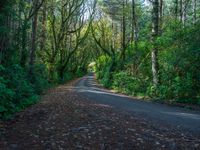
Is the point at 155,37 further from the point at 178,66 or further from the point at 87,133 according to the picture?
the point at 87,133

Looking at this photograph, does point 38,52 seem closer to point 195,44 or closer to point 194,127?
point 195,44

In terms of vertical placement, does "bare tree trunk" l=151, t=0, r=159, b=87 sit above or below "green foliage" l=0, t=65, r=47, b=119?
above

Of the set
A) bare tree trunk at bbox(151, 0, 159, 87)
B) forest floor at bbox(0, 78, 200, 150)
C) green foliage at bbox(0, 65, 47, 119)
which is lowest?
forest floor at bbox(0, 78, 200, 150)

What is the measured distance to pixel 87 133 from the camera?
8977mm

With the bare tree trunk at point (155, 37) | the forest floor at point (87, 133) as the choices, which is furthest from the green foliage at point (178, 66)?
the forest floor at point (87, 133)

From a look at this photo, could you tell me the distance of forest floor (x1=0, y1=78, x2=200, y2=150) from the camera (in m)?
7.95

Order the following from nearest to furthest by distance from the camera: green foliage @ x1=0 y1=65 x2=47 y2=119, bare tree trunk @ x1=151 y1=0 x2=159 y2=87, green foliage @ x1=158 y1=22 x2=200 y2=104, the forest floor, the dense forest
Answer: the forest floor → green foliage @ x1=0 y1=65 x2=47 y2=119 → the dense forest → green foliage @ x1=158 y1=22 x2=200 y2=104 → bare tree trunk @ x1=151 y1=0 x2=159 y2=87

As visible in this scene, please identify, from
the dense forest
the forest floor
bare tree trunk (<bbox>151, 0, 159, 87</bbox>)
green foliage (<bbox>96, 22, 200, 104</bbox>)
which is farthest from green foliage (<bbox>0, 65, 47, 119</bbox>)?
bare tree trunk (<bbox>151, 0, 159, 87</bbox>)

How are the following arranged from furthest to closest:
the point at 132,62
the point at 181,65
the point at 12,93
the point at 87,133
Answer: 1. the point at 132,62
2. the point at 181,65
3. the point at 12,93
4. the point at 87,133

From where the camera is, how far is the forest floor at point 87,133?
26.1 ft

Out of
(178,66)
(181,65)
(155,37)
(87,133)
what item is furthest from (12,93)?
(155,37)

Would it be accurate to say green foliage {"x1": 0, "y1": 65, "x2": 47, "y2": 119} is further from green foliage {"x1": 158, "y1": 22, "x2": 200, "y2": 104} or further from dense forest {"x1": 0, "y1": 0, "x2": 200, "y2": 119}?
green foliage {"x1": 158, "y1": 22, "x2": 200, "y2": 104}

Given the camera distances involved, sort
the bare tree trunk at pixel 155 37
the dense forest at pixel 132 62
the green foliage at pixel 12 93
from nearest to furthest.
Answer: the green foliage at pixel 12 93, the dense forest at pixel 132 62, the bare tree trunk at pixel 155 37

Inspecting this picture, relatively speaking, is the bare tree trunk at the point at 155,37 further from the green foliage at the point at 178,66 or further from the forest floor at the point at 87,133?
the forest floor at the point at 87,133
